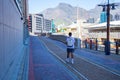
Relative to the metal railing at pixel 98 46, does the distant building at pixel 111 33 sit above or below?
above

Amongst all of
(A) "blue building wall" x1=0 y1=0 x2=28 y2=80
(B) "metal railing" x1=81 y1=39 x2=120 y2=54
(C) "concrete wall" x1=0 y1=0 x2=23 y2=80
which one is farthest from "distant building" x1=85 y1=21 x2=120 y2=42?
(C) "concrete wall" x1=0 y1=0 x2=23 y2=80

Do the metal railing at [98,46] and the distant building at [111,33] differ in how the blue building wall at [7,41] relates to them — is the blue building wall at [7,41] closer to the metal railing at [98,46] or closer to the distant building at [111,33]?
the metal railing at [98,46]

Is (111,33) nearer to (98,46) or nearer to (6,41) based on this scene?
(98,46)

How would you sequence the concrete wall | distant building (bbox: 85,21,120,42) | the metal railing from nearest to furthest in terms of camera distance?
1. the concrete wall
2. the metal railing
3. distant building (bbox: 85,21,120,42)

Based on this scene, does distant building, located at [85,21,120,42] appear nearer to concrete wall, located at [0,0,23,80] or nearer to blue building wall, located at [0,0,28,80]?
blue building wall, located at [0,0,28,80]

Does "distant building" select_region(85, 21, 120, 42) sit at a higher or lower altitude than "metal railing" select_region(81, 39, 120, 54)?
higher

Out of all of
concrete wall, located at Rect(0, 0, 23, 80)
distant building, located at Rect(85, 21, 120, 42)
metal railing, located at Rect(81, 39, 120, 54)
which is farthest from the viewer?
distant building, located at Rect(85, 21, 120, 42)

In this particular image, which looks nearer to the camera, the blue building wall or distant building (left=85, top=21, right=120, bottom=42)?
the blue building wall

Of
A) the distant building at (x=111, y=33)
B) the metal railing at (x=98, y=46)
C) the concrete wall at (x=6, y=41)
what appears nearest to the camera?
the concrete wall at (x=6, y=41)

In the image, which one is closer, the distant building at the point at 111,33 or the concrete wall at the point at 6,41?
the concrete wall at the point at 6,41

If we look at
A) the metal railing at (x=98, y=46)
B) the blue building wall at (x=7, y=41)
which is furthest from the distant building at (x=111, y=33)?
the blue building wall at (x=7, y=41)

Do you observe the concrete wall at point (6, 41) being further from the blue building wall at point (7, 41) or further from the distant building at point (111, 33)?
the distant building at point (111, 33)

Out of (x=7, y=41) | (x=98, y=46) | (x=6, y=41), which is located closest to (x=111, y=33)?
(x=98, y=46)

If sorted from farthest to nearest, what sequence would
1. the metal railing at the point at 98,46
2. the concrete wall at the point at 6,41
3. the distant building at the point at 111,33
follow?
the distant building at the point at 111,33, the metal railing at the point at 98,46, the concrete wall at the point at 6,41
